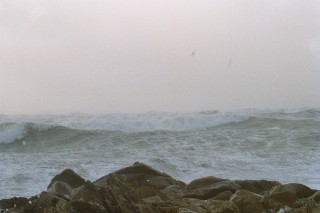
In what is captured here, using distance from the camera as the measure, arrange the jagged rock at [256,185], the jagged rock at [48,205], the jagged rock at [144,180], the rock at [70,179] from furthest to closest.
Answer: the rock at [70,179] < the jagged rock at [256,185] < the jagged rock at [144,180] < the jagged rock at [48,205]

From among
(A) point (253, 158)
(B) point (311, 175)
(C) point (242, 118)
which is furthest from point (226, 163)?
(C) point (242, 118)

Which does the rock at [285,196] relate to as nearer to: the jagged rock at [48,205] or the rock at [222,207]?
the rock at [222,207]

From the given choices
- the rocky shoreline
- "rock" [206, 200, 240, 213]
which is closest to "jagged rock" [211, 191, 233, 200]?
the rocky shoreline

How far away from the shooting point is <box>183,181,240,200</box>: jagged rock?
241 inches

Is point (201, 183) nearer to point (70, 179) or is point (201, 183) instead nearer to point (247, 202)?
point (247, 202)

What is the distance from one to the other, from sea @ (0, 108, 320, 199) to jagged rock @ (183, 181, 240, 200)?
2599mm

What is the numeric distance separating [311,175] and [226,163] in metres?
2.30

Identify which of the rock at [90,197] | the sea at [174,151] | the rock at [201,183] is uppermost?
the rock at [90,197]

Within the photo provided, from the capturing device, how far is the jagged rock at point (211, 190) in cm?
613

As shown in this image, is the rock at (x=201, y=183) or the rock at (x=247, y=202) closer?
the rock at (x=247, y=202)

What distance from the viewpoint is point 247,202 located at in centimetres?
549

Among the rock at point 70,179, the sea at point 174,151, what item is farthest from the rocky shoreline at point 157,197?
the sea at point 174,151

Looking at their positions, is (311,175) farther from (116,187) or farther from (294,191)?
(116,187)

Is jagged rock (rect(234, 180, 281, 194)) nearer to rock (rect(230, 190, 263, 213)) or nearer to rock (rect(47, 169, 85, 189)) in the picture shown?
rock (rect(230, 190, 263, 213))
